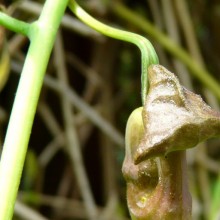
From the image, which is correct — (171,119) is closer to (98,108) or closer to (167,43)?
(167,43)

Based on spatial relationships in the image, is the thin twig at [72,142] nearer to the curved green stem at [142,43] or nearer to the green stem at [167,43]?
the green stem at [167,43]

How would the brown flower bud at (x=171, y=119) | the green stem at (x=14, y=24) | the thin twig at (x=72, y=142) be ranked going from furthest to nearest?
the thin twig at (x=72, y=142) < the green stem at (x=14, y=24) < the brown flower bud at (x=171, y=119)

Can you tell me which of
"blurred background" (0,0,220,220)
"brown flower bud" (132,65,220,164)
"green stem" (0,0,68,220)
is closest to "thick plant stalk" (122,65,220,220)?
"brown flower bud" (132,65,220,164)

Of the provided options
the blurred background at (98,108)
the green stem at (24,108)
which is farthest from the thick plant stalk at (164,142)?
the blurred background at (98,108)

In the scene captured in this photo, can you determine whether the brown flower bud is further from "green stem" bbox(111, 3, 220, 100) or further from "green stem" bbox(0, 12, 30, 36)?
"green stem" bbox(111, 3, 220, 100)

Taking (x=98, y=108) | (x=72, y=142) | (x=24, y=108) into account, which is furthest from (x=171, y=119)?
(x=98, y=108)
